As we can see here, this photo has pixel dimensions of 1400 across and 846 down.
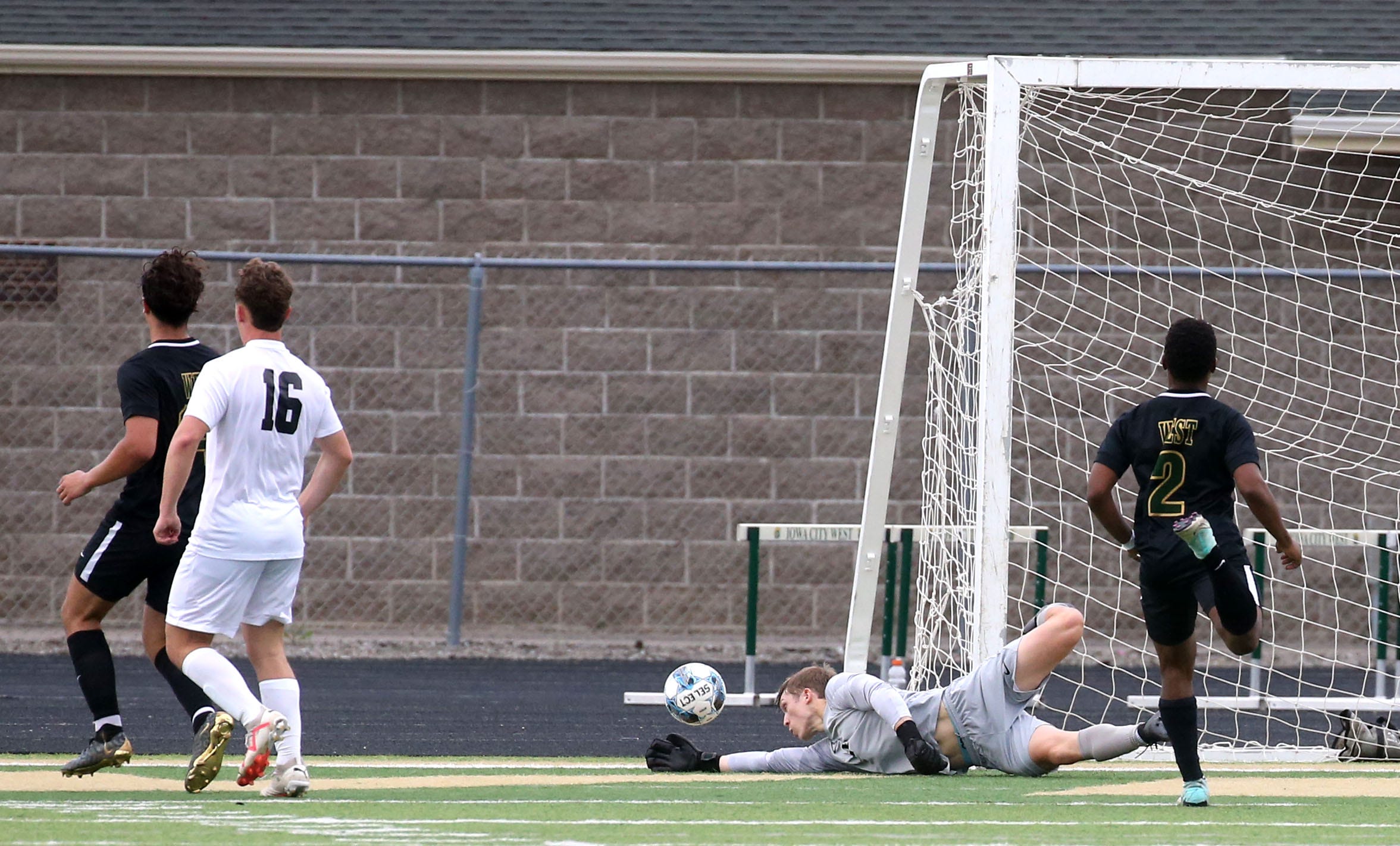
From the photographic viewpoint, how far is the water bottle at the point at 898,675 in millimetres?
10242

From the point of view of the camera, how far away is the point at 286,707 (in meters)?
6.36

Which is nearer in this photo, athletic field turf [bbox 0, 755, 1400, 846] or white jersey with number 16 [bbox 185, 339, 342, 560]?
athletic field turf [bbox 0, 755, 1400, 846]

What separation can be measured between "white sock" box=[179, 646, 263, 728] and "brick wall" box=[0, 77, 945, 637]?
21.2ft

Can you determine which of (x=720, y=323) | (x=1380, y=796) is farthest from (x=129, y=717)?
(x=1380, y=796)

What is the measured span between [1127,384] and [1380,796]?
6370 mm

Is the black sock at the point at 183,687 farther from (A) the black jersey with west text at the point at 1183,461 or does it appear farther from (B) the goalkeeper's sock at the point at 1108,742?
(A) the black jersey with west text at the point at 1183,461

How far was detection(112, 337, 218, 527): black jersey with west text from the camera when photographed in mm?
6730

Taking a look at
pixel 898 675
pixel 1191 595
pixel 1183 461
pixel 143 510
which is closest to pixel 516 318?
pixel 898 675

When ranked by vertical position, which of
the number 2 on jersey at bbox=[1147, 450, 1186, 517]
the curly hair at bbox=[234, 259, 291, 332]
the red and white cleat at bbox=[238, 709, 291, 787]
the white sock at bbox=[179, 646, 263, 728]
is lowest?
the red and white cleat at bbox=[238, 709, 291, 787]

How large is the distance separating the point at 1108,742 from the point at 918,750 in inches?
29.7

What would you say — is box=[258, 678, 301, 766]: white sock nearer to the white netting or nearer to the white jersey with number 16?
the white jersey with number 16

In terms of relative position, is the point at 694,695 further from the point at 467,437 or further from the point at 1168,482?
the point at 467,437

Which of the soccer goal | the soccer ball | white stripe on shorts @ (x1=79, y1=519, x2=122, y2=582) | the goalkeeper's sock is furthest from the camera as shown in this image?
the soccer goal

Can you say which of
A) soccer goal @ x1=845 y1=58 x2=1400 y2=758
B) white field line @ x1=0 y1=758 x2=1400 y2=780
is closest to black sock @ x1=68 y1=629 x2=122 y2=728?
white field line @ x1=0 y1=758 x2=1400 y2=780
